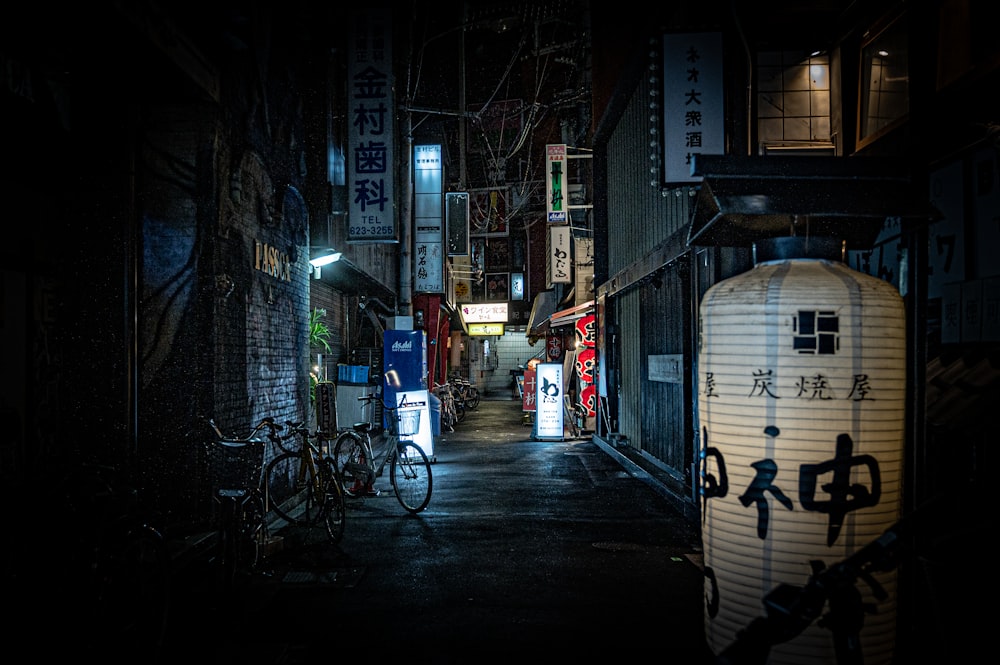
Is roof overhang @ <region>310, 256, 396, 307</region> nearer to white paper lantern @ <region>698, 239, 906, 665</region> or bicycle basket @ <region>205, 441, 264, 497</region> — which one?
bicycle basket @ <region>205, 441, 264, 497</region>

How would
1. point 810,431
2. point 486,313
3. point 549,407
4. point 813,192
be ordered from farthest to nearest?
point 486,313 < point 549,407 < point 813,192 < point 810,431

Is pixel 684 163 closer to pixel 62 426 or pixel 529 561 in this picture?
pixel 529 561

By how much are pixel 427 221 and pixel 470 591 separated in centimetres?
1845

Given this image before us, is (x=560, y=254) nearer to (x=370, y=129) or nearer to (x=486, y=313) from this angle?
(x=486, y=313)

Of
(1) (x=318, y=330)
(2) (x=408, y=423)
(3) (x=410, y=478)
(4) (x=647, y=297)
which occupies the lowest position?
(3) (x=410, y=478)

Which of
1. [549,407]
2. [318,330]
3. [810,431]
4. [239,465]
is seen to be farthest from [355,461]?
[549,407]

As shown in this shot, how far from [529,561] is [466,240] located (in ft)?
73.5

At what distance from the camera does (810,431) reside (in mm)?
3984

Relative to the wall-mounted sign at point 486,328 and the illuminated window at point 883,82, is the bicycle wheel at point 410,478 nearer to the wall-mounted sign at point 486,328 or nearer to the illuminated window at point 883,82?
the illuminated window at point 883,82

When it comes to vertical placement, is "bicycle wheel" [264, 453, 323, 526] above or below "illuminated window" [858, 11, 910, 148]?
below

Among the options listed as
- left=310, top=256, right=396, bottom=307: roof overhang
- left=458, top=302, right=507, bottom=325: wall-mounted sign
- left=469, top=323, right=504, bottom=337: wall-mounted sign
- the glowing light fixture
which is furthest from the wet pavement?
left=469, top=323, right=504, bottom=337: wall-mounted sign

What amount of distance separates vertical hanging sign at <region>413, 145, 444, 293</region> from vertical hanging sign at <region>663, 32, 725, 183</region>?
1554cm

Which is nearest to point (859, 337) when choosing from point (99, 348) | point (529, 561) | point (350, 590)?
point (529, 561)

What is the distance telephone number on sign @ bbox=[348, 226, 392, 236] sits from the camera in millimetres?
12335
